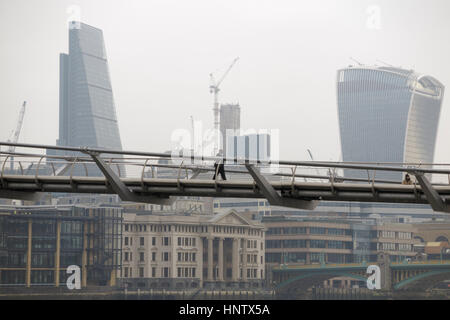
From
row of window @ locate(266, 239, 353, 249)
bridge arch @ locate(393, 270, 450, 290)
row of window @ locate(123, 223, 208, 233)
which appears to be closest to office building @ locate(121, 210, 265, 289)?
row of window @ locate(123, 223, 208, 233)

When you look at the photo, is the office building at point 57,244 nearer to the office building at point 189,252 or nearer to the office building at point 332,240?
the office building at point 189,252

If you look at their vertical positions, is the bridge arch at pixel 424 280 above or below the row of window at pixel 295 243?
below

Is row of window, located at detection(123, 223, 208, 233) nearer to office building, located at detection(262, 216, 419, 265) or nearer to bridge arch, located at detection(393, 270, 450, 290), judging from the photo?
office building, located at detection(262, 216, 419, 265)

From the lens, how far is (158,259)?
161 metres

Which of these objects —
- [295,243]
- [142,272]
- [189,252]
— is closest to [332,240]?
[295,243]

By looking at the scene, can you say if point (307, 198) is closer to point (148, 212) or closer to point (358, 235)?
point (148, 212)

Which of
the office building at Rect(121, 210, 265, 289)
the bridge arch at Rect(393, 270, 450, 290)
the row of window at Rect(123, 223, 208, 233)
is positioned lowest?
the bridge arch at Rect(393, 270, 450, 290)

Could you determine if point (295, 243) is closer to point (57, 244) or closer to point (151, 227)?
point (151, 227)

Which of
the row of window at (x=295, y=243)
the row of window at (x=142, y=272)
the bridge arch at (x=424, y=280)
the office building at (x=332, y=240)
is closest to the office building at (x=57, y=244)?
the row of window at (x=142, y=272)

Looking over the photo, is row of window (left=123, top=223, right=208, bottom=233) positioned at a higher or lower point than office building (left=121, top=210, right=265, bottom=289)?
higher
